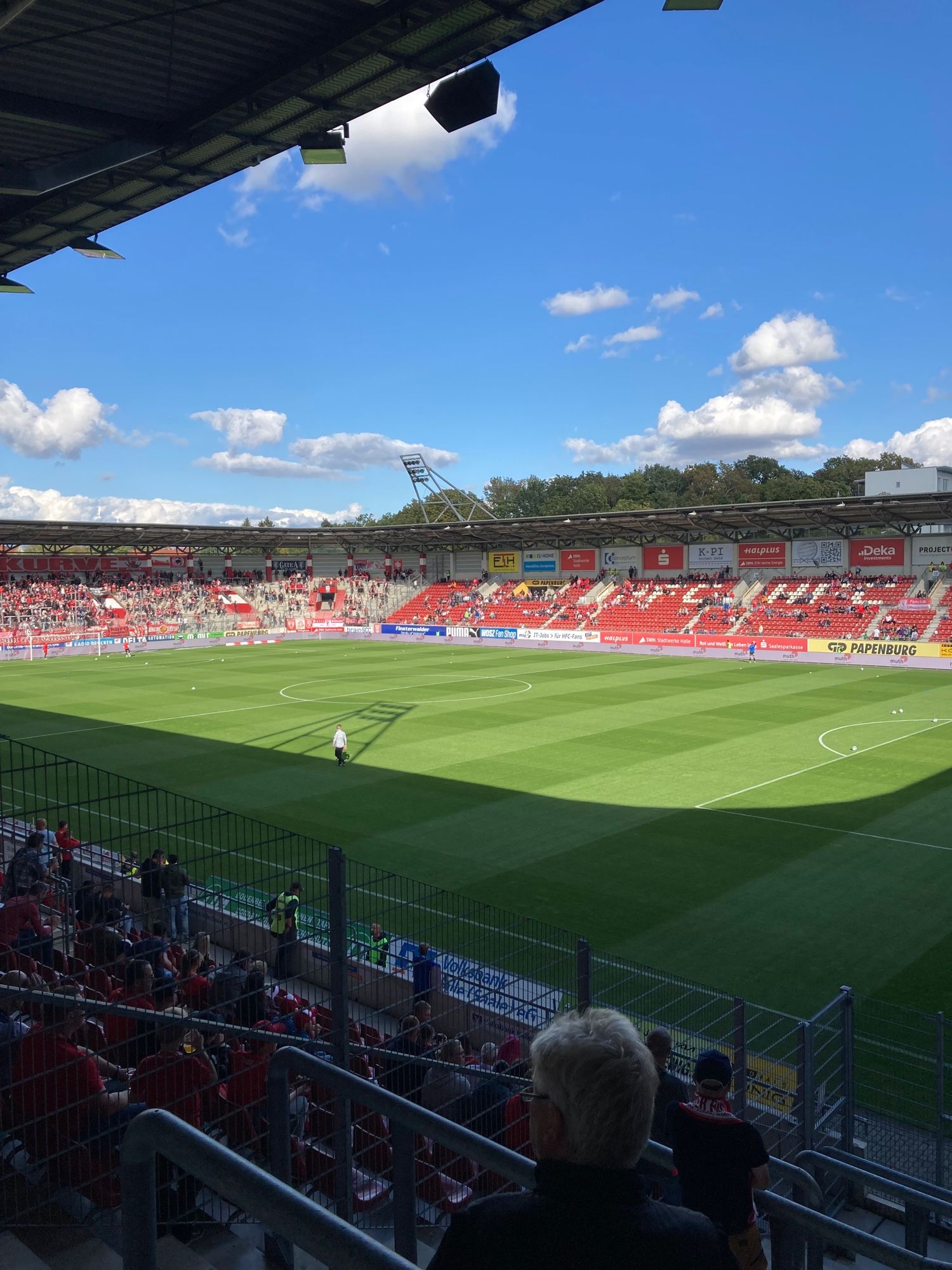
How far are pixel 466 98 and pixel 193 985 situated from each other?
7344 millimetres

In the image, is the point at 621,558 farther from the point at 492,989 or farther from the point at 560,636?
the point at 492,989

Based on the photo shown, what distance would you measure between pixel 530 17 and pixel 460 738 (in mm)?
22453

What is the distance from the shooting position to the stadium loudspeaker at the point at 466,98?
7.30 meters

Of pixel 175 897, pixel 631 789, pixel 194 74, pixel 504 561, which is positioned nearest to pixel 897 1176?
pixel 175 897

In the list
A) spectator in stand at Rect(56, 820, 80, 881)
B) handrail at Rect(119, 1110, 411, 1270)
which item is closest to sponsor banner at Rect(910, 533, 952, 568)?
spectator in stand at Rect(56, 820, 80, 881)

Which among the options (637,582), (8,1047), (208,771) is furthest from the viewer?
(637,582)

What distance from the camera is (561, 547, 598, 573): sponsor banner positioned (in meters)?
68.4

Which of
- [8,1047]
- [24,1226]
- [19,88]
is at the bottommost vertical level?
[24,1226]

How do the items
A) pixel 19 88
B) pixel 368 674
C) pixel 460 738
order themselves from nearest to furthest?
pixel 19 88
pixel 460 738
pixel 368 674

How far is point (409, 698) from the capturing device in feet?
120

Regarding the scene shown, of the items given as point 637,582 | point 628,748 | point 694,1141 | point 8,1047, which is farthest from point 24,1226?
point 637,582

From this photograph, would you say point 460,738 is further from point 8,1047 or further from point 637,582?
point 637,582

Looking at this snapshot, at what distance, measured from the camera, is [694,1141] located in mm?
3502

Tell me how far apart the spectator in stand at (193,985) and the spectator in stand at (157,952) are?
11 centimetres
